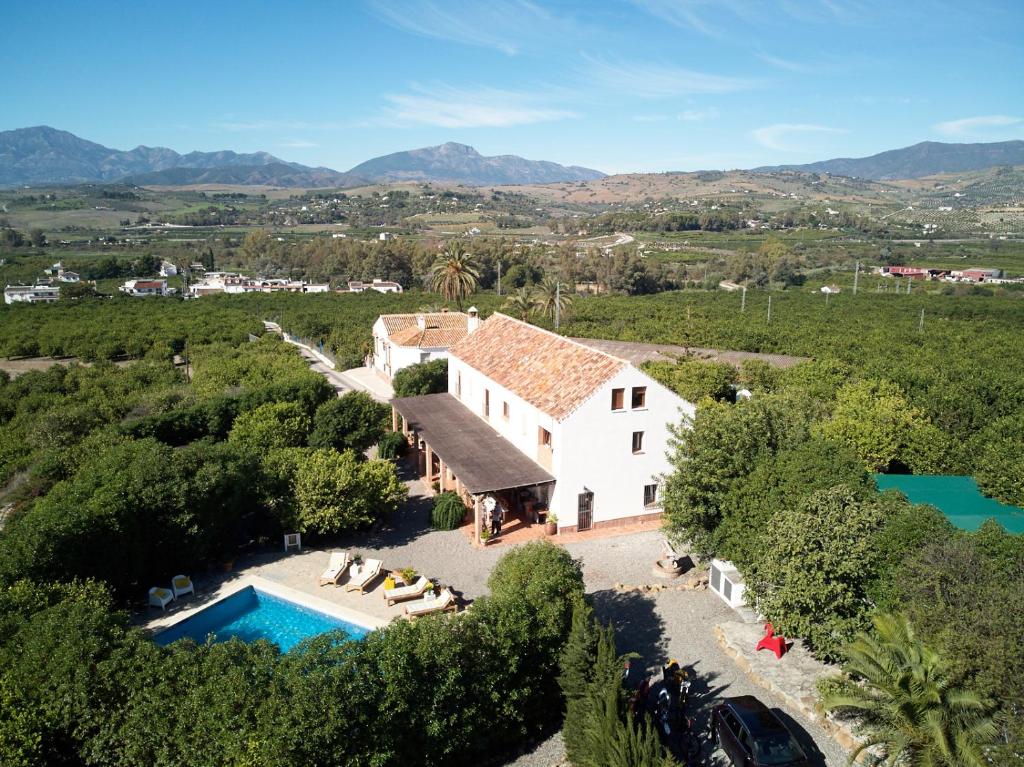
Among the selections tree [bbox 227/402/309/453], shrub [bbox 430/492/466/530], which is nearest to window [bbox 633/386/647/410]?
shrub [bbox 430/492/466/530]

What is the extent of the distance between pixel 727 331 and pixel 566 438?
41177 millimetres

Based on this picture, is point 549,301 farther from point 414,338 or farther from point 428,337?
point 414,338

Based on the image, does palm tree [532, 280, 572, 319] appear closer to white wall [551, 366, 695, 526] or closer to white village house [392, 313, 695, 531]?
white village house [392, 313, 695, 531]

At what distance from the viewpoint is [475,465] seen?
23922 millimetres

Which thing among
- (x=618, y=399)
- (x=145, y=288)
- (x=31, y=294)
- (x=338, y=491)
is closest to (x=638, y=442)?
(x=618, y=399)

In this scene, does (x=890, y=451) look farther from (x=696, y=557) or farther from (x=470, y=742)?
(x=470, y=742)

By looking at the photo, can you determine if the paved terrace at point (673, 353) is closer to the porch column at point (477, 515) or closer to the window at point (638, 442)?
the window at point (638, 442)

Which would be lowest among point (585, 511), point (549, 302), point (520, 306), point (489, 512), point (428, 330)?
point (585, 511)

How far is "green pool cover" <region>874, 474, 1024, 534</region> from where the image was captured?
1981 cm

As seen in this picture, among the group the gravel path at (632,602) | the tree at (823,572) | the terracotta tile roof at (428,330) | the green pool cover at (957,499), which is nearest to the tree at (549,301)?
the terracotta tile roof at (428,330)

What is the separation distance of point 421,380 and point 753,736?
27882 millimetres

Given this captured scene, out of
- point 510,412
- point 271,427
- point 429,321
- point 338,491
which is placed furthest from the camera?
point 429,321

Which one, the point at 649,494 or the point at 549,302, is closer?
the point at 649,494

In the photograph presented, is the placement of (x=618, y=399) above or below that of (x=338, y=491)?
above
